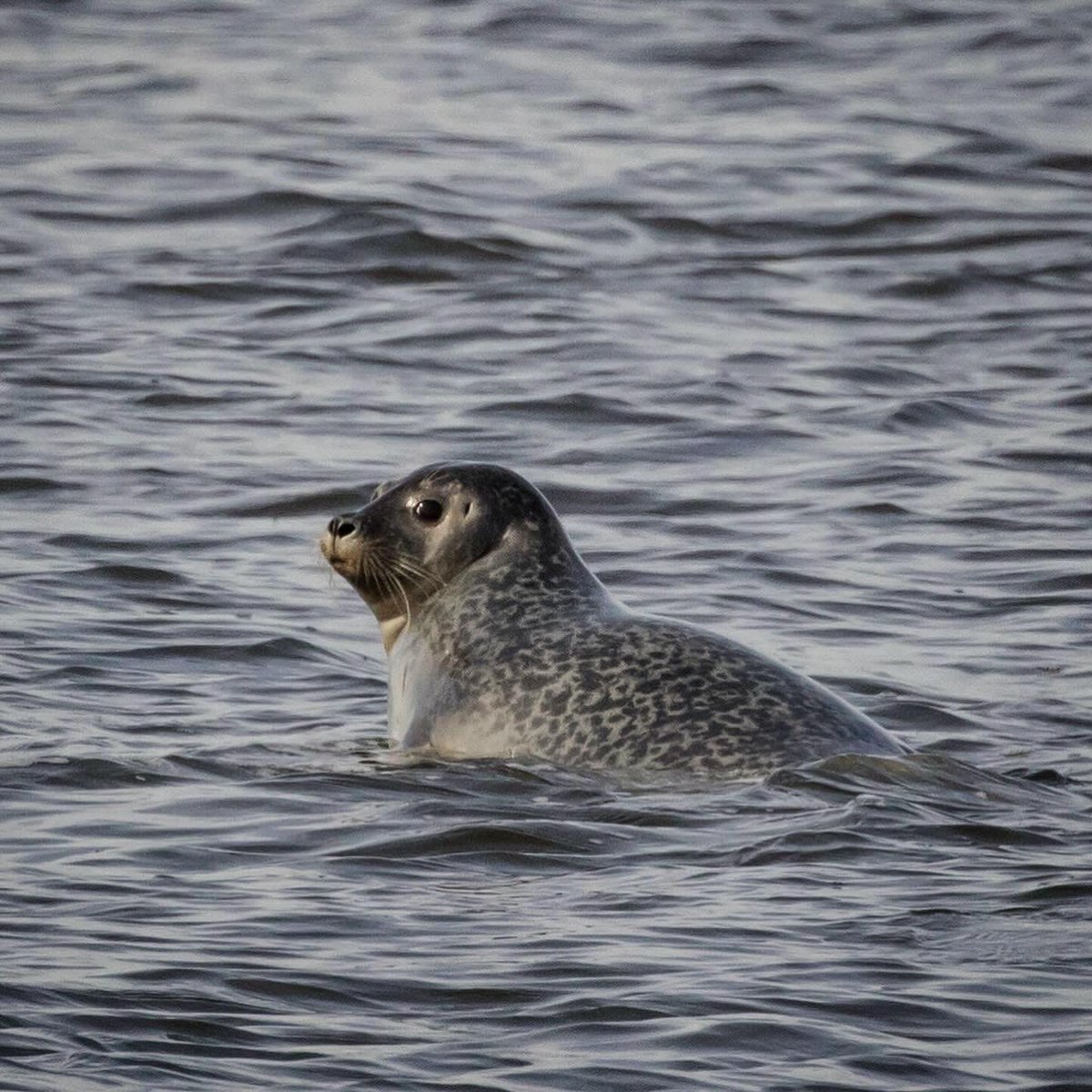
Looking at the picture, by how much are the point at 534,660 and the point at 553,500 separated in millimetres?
4651

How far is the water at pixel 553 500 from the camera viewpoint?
22.3 feet

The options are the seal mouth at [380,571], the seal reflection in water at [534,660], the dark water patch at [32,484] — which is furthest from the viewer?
the dark water patch at [32,484]

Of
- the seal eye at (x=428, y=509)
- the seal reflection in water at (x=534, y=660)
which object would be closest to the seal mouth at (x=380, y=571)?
the seal reflection in water at (x=534, y=660)

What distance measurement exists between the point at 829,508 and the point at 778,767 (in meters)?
5.56

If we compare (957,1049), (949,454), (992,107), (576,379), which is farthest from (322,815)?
(992,107)

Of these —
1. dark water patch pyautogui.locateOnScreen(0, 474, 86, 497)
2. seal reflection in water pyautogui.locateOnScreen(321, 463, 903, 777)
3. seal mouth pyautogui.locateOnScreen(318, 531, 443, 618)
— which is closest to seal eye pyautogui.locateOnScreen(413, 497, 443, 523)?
seal reflection in water pyautogui.locateOnScreen(321, 463, 903, 777)

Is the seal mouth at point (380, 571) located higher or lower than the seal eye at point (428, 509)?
Result: lower

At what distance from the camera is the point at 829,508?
14.2m

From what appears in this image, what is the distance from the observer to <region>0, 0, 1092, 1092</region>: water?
22.3 ft

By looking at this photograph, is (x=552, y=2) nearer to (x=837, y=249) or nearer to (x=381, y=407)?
(x=837, y=249)

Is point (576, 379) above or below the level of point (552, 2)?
below

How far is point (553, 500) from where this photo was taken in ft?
46.6

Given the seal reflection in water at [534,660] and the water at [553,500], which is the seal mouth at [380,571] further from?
the water at [553,500]

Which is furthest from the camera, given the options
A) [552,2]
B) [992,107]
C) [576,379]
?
[552,2]
